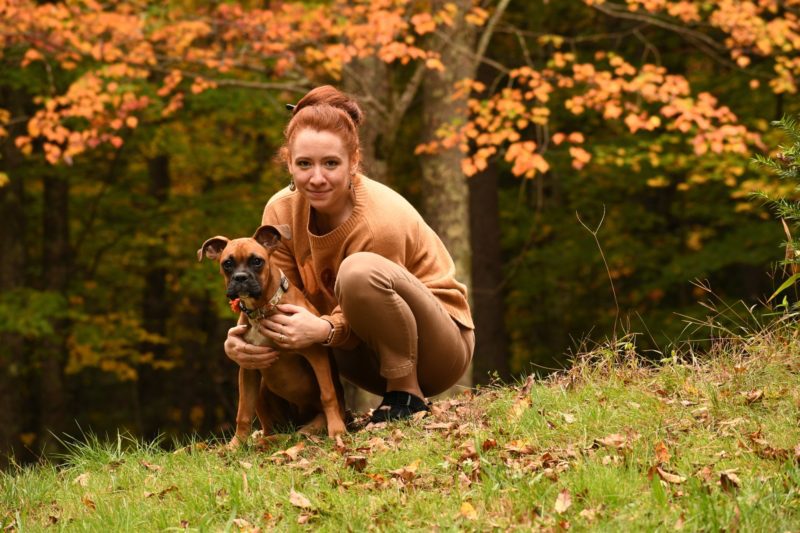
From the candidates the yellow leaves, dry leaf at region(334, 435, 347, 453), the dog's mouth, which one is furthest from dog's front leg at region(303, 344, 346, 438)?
the yellow leaves

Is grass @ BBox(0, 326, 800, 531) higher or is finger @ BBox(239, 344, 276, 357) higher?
finger @ BBox(239, 344, 276, 357)

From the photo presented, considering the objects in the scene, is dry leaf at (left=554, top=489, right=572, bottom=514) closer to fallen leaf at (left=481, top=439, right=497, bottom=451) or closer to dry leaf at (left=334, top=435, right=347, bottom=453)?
fallen leaf at (left=481, top=439, right=497, bottom=451)

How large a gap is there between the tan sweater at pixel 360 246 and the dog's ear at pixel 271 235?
0.64 feet

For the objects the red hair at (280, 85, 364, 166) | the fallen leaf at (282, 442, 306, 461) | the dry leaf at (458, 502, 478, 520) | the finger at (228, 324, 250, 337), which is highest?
the red hair at (280, 85, 364, 166)

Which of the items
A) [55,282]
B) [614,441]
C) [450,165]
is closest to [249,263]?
[614,441]

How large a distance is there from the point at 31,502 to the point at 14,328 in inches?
351

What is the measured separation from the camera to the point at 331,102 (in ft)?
15.9

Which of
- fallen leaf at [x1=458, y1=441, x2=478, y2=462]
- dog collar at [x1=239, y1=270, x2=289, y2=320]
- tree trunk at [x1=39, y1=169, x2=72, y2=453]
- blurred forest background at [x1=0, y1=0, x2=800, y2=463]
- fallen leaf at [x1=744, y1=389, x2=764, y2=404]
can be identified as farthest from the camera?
tree trunk at [x1=39, y1=169, x2=72, y2=453]

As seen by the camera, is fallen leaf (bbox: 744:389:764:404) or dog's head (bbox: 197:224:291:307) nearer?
fallen leaf (bbox: 744:389:764:404)

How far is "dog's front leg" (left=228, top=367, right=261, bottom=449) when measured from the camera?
481 cm

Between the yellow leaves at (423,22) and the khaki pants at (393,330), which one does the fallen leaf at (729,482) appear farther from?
the yellow leaves at (423,22)

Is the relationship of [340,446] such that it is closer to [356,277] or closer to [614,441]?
[356,277]

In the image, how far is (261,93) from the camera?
13094 millimetres

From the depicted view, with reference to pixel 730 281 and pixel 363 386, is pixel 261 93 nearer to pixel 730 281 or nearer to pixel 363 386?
pixel 363 386
